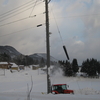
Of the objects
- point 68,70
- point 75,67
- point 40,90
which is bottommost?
point 40,90

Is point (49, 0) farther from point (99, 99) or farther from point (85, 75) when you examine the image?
point (85, 75)

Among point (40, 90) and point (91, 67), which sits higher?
point (91, 67)

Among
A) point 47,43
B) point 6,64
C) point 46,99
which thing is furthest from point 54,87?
point 6,64

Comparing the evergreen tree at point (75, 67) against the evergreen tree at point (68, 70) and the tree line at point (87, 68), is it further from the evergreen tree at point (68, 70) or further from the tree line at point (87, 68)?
the evergreen tree at point (68, 70)

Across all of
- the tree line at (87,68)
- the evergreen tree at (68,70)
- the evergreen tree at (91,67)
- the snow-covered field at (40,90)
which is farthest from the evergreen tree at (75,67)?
the snow-covered field at (40,90)

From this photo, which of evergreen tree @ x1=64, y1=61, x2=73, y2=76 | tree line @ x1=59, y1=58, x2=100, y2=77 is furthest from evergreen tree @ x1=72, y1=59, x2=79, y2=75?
evergreen tree @ x1=64, y1=61, x2=73, y2=76

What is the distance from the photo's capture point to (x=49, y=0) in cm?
1323

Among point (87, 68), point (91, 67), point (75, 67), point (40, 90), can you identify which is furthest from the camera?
point (75, 67)

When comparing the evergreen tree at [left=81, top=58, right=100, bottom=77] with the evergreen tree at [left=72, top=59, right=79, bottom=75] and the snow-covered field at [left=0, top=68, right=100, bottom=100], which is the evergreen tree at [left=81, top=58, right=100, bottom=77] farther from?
the snow-covered field at [left=0, top=68, right=100, bottom=100]

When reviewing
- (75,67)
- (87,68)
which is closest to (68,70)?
(75,67)

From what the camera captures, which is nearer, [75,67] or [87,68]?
[87,68]

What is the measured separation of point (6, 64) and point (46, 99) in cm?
8058

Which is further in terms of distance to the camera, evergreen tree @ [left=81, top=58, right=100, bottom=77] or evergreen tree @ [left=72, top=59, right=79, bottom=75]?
evergreen tree @ [left=72, top=59, right=79, bottom=75]

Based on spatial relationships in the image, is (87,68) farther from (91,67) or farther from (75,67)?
(75,67)
